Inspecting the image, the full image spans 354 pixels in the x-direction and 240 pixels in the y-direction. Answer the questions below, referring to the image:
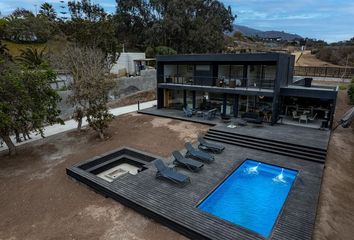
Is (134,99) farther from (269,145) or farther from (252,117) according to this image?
(269,145)

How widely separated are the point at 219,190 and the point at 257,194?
1.68 m

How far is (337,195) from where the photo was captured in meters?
Result: 9.96

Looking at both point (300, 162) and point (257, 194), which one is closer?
point (257, 194)

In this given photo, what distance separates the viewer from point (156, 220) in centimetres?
843

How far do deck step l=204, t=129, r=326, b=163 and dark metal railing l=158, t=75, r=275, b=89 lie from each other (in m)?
5.59

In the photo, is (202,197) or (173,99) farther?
(173,99)

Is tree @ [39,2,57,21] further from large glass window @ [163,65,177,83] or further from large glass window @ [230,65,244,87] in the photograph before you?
large glass window @ [230,65,244,87]

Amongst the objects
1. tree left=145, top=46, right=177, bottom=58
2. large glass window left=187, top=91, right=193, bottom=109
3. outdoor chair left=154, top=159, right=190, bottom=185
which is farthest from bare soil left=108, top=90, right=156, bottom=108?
outdoor chair left=154, top=159, right=190, bottom=185

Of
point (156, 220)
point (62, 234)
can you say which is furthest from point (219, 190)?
point (62, 234)

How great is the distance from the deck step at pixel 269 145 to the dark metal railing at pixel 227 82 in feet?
18.3

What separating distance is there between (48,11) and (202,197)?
2261 inches

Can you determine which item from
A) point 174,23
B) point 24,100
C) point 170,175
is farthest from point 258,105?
point 174,23

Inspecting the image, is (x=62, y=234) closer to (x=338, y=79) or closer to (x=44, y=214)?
(x=44, y=214)

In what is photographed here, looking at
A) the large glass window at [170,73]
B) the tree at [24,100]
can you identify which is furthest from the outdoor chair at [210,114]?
the tree at [24,100]
